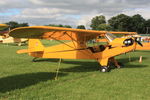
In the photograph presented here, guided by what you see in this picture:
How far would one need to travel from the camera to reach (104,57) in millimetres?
9383

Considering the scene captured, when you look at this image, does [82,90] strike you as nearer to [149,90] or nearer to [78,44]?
[149,90]

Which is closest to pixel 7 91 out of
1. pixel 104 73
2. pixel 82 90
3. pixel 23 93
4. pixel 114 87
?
pixel 23 93

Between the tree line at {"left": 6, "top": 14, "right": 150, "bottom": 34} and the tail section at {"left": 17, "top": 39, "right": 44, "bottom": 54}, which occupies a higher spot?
the tree line at {"left": 6, "top": 14, "right": 150, "bottom": 34}

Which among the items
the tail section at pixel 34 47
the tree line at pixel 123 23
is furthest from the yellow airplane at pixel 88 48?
the tree line at pixel 123 23

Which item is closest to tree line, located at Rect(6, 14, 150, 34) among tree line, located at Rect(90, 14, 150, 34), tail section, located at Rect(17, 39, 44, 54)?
tree line, located at Rect(90, 14, 150, 34)

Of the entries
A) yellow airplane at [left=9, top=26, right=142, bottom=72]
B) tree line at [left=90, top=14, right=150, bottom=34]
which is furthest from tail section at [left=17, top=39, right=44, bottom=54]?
tree line at [left=90, top=14, right=150, bottom=34]

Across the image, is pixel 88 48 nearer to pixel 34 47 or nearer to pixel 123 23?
pixel 34 47

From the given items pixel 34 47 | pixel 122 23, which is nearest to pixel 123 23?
pixel 122 23

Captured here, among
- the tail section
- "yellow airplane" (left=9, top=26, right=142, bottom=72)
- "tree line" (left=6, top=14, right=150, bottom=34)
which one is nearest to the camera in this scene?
"yellow airplane" (left=9, top=26, right=142, bottom=72)

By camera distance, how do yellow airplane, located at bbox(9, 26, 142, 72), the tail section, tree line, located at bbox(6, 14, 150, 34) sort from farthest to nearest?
tree line, located at bbox(6, 14, 150, 34) < the tail section < yellow airplane, located at bbox(9, 26, 142, 72)

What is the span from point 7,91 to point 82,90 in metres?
2.21

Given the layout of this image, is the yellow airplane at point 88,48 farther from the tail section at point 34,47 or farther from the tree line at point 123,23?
the tree line at point 123,23

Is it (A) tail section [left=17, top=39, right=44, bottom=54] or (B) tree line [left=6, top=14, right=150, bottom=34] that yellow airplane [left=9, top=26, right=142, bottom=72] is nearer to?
(A) tail section [left=17, top=39, right=44, bottom=54]

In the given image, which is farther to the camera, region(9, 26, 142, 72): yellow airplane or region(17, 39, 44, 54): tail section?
region(17, 39, 44, 54): tail section
